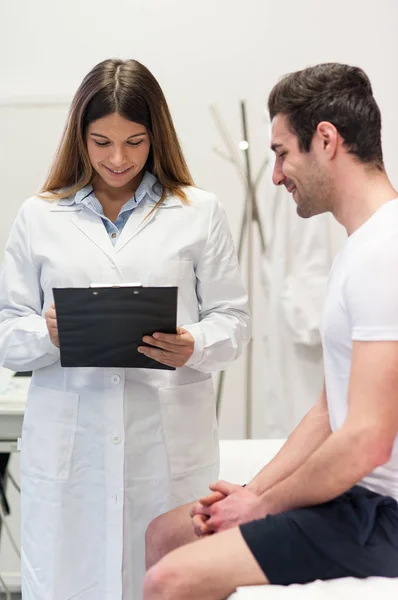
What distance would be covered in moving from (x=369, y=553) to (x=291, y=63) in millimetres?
2181

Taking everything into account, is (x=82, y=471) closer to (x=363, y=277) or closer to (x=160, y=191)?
(x=160, y=191)

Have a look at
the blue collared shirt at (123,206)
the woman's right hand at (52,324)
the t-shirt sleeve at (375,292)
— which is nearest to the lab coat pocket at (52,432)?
the woman's right hand at (52,324)

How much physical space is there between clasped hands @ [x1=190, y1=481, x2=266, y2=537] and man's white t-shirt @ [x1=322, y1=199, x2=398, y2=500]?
20 cm

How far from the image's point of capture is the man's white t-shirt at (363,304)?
49.1 inches

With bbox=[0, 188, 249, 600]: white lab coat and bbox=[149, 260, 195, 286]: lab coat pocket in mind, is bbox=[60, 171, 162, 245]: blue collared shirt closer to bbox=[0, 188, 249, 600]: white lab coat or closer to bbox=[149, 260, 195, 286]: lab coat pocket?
bbox=[0, 188, 249, 600]: white lab coat

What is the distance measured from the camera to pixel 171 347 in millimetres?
1649

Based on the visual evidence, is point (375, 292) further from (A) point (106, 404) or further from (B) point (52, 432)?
(B) point (52, 432)

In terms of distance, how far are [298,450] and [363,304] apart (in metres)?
0.44

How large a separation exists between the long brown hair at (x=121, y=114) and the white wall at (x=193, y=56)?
110 centimetres

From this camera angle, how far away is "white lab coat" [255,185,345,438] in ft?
9.63

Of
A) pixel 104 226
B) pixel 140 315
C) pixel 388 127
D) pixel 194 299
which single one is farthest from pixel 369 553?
pixel 388 127

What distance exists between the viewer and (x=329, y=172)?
4.63 ft

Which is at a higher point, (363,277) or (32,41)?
(32,41)

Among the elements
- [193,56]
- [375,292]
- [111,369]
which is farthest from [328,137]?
[193,56]
